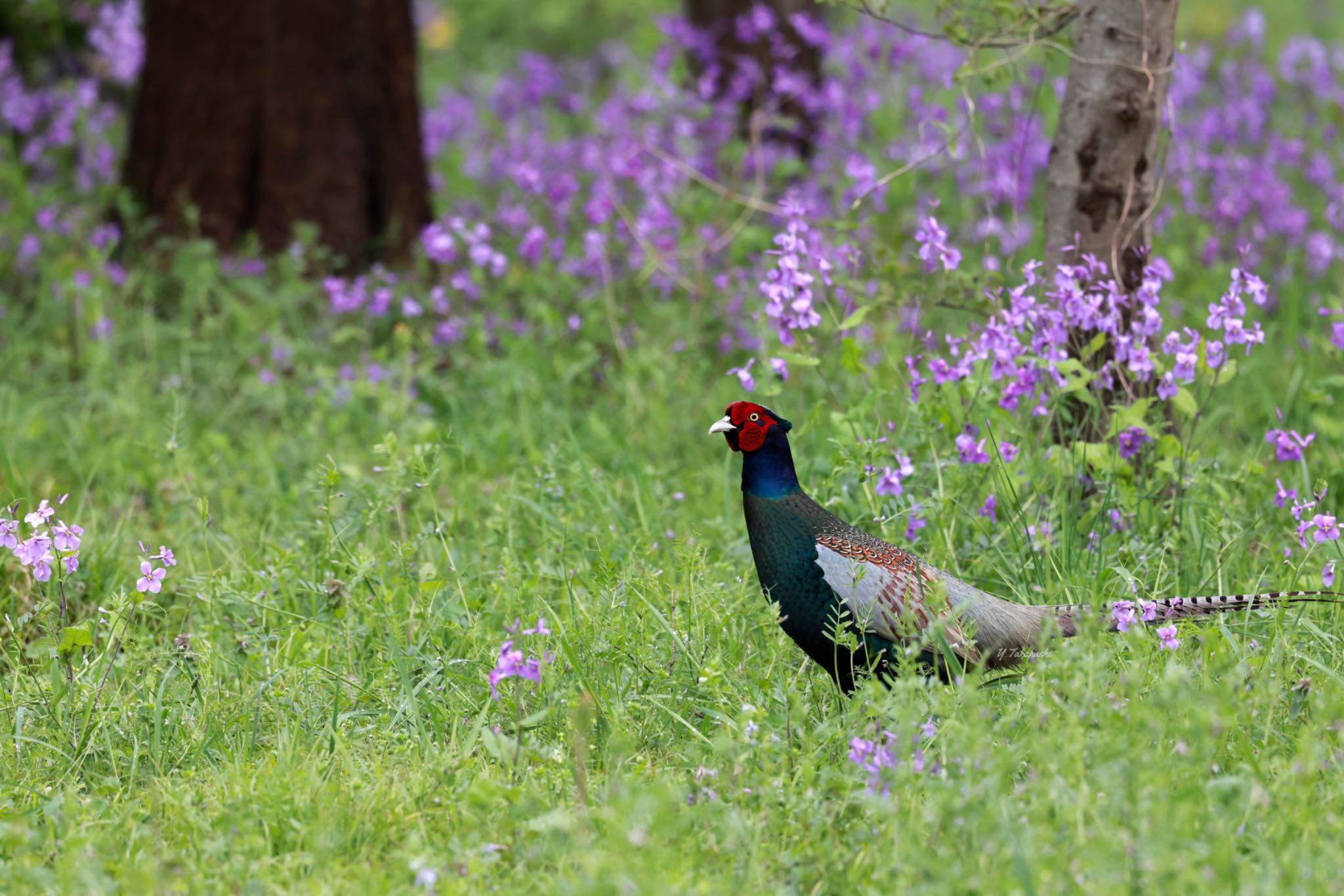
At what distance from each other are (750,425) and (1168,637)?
3.51 ft

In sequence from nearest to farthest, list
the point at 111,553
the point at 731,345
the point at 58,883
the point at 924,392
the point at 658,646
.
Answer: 1. the point at 58,883
2. the point at 658,646
3. the point at 111,553
4. the point at 924,392
5. the point at 731,345

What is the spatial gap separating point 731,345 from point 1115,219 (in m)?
1.99

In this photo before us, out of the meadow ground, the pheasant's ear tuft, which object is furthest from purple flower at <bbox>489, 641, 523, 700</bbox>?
the pheasant's ear tuft

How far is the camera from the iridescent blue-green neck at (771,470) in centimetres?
348

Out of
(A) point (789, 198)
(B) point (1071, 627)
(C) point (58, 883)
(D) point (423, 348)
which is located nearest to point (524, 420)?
(D) point (423, 348)

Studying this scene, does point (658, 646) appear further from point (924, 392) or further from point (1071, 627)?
point (924, 392)

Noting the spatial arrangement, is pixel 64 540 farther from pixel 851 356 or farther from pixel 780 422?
pixel 851 356

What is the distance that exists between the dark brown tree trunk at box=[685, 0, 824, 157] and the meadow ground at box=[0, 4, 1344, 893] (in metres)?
2.36

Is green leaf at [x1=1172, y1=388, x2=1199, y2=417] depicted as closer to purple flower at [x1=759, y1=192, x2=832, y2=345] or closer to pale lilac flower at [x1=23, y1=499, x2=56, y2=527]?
purple flower at [x1=759, y1=192, x2=832, y2=345]

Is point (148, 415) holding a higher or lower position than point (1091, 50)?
lower

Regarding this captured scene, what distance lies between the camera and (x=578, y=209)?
23.7 feet

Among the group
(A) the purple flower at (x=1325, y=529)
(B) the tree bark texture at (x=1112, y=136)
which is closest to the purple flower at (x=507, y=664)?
(A) the purple flower at (x=1325, y=529)

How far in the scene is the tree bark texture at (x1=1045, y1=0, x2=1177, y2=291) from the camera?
14.0ft

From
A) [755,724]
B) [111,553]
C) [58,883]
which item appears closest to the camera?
[58,883]
